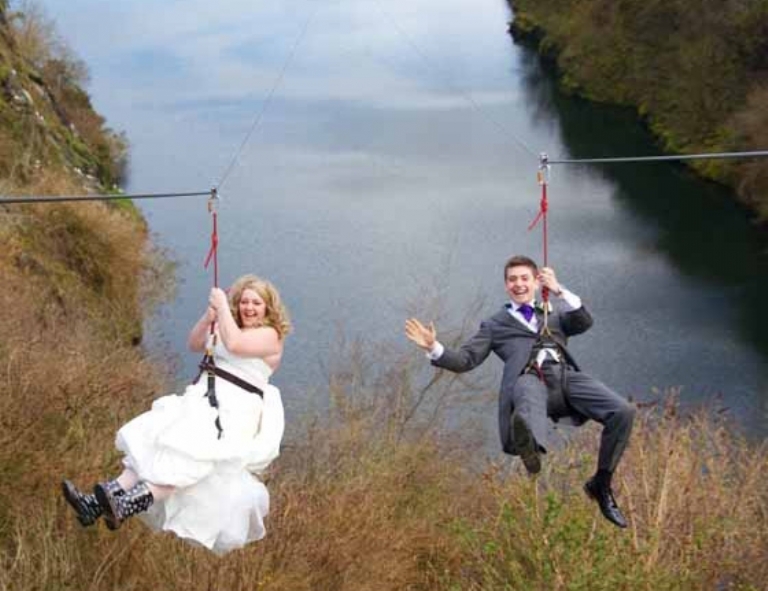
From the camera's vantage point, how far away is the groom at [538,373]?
5309 millimetres

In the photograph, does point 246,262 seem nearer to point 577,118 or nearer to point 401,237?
point 401,237

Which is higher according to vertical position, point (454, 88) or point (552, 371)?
point (552, 371)

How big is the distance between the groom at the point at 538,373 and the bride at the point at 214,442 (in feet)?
2.18

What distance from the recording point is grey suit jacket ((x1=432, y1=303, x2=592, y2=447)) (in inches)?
215

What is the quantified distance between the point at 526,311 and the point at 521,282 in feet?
0.67

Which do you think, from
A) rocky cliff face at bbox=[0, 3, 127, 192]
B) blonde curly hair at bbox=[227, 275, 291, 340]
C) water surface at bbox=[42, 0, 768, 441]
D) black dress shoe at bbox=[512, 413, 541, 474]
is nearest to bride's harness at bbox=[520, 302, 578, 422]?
black dress shoe at bbox=[512, 413, 541, 474]

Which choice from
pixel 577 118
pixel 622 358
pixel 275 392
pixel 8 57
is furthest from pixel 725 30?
pixel 275 392

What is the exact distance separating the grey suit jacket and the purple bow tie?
0.04 m

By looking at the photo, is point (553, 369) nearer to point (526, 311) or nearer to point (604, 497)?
point (526, 311)

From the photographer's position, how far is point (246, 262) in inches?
912

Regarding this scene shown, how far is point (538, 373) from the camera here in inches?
215

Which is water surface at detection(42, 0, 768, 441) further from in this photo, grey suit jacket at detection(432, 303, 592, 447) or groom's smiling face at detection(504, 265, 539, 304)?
groom's smiling face at detection(504, 265, 539, 304)

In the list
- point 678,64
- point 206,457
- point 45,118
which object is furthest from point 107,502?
point 678,64

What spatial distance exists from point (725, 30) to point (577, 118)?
4766 mm
